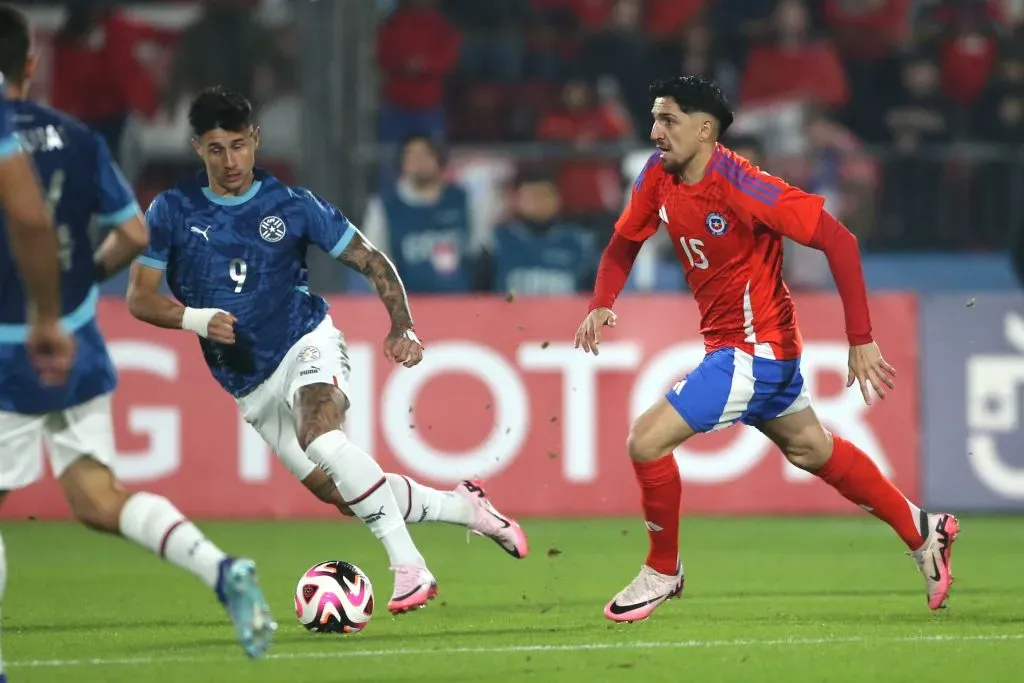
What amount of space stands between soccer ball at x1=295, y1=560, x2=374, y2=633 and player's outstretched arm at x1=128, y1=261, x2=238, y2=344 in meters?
1.01

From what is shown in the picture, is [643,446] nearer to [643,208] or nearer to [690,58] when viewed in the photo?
[643,208]

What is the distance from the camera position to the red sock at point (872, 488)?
7.63 meters

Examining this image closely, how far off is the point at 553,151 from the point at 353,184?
→ 5.89 feet

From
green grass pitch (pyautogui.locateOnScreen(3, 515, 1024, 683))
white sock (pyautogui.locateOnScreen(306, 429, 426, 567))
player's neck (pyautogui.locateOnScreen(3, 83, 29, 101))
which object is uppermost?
player's neck (pyautogui.locateOnScreen(3, 83, 29, 101))

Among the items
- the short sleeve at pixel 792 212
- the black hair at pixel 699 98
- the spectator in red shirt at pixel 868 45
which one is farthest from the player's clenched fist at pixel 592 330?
the spectator in red shirt at pixel 868 45

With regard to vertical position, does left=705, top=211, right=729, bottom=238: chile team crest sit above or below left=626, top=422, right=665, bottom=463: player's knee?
above

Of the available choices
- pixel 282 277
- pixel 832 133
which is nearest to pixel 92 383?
pixel 282 277

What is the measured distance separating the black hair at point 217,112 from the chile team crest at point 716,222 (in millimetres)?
1902

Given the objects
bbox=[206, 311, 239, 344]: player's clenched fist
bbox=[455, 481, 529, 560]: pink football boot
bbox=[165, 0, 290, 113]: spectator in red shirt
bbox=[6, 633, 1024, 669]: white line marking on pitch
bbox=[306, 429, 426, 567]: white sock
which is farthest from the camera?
bbox=[165, 0, 290, 113]: spectator in red shirt

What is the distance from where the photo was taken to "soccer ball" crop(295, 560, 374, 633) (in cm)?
712

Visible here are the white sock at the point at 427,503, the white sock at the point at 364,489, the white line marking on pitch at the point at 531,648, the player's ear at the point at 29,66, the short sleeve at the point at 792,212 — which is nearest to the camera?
the player's ear at the point at 29,66

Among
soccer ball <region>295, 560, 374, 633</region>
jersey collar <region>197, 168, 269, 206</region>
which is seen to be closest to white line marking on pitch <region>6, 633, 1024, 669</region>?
soccer ball <region>295, 560, 374, 633</region>

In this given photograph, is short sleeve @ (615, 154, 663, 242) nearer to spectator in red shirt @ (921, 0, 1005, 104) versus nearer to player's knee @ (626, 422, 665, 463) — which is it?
player's knee @ (626, 422, 665, 463)

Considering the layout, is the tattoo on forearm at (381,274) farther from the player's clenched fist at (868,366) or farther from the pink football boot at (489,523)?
the player's clenched fist at (868,366)
